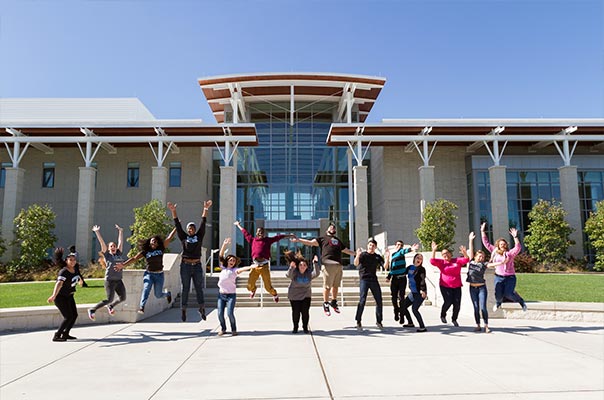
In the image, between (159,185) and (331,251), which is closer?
(331,251)

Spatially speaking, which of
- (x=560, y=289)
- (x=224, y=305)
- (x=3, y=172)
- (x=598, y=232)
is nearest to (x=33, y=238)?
(x=3, y=172)

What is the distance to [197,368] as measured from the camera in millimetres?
5824

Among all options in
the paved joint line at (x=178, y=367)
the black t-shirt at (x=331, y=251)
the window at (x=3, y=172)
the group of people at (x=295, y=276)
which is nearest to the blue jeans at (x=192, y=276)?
the group of people at (x=295, y=276)

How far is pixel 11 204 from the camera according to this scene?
1006 inches

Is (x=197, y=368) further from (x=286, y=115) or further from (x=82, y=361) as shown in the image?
(x=286, y=115)

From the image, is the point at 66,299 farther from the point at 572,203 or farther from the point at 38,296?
the point at 572,203

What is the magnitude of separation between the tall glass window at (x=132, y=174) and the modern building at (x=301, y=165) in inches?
3.9

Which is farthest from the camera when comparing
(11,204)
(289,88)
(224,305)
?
(289,88)

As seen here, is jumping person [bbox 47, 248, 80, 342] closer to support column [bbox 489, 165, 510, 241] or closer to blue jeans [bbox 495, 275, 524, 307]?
blue jeans [bbox 495, 275, 524, 307]

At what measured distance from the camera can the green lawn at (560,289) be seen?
11.7m

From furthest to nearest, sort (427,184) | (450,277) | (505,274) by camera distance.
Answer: (427,184) → (505,274) → (450,277)

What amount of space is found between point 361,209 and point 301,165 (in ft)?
23.7

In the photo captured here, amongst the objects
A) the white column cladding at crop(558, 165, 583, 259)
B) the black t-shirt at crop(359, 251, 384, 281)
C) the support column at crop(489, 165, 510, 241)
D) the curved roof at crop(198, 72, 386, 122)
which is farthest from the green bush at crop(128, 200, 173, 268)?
the white column cladding at crop(558, 165, 583, 259)

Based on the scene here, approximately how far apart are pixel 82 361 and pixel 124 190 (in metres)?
24.8
